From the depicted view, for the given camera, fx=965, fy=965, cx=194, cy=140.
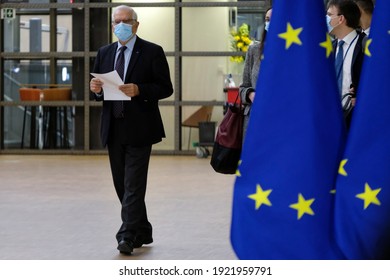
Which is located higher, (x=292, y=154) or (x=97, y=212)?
(x=292, y=154)

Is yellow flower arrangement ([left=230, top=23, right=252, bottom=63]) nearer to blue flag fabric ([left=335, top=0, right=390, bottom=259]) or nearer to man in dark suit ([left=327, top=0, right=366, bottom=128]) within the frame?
man in dark suit ([left=327, top=0, right=366, bottom=128])

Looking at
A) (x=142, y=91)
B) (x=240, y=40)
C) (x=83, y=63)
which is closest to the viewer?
(x=142, y=91)

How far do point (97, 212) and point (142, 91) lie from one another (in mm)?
2802

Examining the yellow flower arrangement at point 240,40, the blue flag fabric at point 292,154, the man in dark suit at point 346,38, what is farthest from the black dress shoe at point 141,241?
the yellow flower arrangement at point 240,40

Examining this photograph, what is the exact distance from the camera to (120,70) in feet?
23.7

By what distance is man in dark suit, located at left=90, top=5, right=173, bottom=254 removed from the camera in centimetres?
704

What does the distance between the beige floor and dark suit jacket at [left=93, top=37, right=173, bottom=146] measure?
88cm

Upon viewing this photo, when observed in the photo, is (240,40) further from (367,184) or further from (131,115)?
(367,184)

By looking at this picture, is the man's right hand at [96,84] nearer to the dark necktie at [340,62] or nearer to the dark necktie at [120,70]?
the dark necktie at [120,70]

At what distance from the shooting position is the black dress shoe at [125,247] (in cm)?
695

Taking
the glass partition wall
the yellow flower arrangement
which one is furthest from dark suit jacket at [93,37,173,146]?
the yellow flower arrangement

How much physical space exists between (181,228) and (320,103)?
565cm

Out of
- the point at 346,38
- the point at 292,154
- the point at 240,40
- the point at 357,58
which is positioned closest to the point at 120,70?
the point at 346,38
